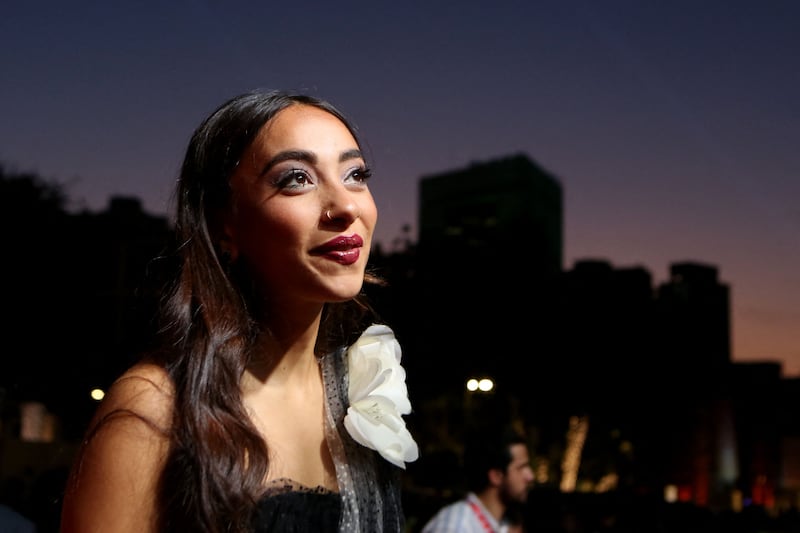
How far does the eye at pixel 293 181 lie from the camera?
5.56ft

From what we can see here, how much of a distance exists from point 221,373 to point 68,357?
1250 centimetres

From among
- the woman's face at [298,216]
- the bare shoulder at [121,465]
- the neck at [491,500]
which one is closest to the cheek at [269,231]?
the woman's face at [298,216]

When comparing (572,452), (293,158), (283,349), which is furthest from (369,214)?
(572,452)

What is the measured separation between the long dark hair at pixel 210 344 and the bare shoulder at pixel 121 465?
3 centimetres

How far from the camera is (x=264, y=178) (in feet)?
5.59

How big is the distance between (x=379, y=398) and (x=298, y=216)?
53 centimetres

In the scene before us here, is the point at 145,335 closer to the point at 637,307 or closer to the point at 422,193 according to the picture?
the point at 637,307

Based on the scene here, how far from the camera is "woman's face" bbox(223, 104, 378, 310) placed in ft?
5.47

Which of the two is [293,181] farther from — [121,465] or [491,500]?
[491,500]

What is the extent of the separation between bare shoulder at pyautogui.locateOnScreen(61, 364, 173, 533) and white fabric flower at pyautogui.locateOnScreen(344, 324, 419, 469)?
50 centimetres

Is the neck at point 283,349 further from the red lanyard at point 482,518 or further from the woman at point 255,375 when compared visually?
the red lanyard at point 482,518

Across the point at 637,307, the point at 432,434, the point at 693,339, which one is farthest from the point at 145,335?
the point at 432,434

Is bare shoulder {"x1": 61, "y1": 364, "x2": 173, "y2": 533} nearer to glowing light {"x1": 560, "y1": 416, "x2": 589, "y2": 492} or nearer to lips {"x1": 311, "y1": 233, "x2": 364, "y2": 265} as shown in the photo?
lips {"x1": 311, "y1": 233, "x2": 364, "y2": 265}

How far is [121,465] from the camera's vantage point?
1439 mm
